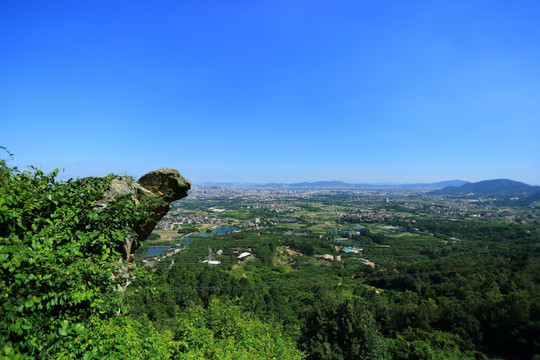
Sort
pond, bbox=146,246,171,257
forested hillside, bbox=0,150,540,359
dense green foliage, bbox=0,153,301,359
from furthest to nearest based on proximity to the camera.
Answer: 1. pond, bbox=146,246,171,257
2. forested hillside, bbox=0,150,540,359
3. dense green foliage, bbox=0,153,301,359

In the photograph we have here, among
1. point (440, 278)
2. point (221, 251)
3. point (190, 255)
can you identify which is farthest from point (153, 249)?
point (440, 278)

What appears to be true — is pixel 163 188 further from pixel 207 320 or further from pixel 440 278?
pixel 440 278

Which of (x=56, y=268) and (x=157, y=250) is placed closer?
(x=56, y=268)

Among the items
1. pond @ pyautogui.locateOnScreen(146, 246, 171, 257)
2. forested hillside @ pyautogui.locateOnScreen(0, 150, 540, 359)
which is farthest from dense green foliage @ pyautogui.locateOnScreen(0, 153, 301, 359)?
pond @ pyautogui.locateOnScreen(146, 246, 171, 257)

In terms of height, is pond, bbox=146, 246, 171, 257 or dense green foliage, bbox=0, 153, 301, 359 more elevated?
dense green foliage, bbox=0, 153, 301, 359

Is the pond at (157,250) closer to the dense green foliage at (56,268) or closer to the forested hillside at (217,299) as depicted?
the forested hillside at (217,299)

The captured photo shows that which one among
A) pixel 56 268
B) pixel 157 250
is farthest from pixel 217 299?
pixel 157 250

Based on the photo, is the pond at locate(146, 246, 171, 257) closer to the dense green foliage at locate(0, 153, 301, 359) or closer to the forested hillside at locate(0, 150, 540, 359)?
the forested hillside at locate(0, 150, 540, 359)

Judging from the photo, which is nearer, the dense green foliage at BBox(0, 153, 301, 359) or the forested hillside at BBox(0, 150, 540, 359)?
the dense green foliage at BBox(0, 153, 301, 359)

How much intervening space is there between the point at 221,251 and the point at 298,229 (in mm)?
32158

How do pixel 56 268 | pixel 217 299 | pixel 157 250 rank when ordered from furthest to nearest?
pixel 157 250, pixel 217 299, pixel 56 268

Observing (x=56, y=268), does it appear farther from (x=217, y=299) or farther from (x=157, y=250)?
(x=157, y=250)

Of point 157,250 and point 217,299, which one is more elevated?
point 217,299

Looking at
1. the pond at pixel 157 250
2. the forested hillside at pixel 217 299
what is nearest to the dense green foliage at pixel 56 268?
the forested hillside at pixel 217 299
